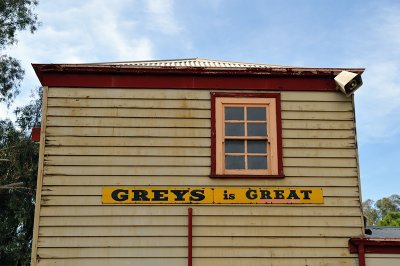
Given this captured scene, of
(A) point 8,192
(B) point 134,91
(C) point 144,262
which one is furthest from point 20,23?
(C) point 144,262

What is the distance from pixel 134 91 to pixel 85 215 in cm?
273

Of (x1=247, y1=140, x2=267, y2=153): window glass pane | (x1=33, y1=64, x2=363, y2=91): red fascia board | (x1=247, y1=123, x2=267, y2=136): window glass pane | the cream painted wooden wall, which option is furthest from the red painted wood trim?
(x1=247, y1=140, x2=267, y2=153): window glass pane

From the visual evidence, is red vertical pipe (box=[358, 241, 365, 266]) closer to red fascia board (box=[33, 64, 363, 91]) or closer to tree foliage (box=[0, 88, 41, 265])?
red fascia board (box=[33, 64, 363, 91])

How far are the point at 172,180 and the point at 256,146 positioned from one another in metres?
1.88

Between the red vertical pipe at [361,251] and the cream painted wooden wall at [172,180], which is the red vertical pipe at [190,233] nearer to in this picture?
the cream painted wooden wall at [172,180]

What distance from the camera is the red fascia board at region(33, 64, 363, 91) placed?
403 inches

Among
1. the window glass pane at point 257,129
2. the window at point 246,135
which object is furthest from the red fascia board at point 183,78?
the window glass pane at point 257,129

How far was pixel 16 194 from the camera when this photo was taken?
25.2 metres

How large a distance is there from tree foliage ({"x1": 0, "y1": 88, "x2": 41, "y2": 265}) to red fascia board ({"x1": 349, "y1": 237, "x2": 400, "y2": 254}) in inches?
756

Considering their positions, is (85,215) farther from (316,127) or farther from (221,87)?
(316,127)

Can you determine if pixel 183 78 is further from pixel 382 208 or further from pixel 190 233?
pixel 382 208

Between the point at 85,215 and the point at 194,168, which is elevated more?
the point at 194,168

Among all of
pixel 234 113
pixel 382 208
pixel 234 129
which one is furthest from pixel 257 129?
pixel 382 208

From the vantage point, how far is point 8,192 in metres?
25.4
